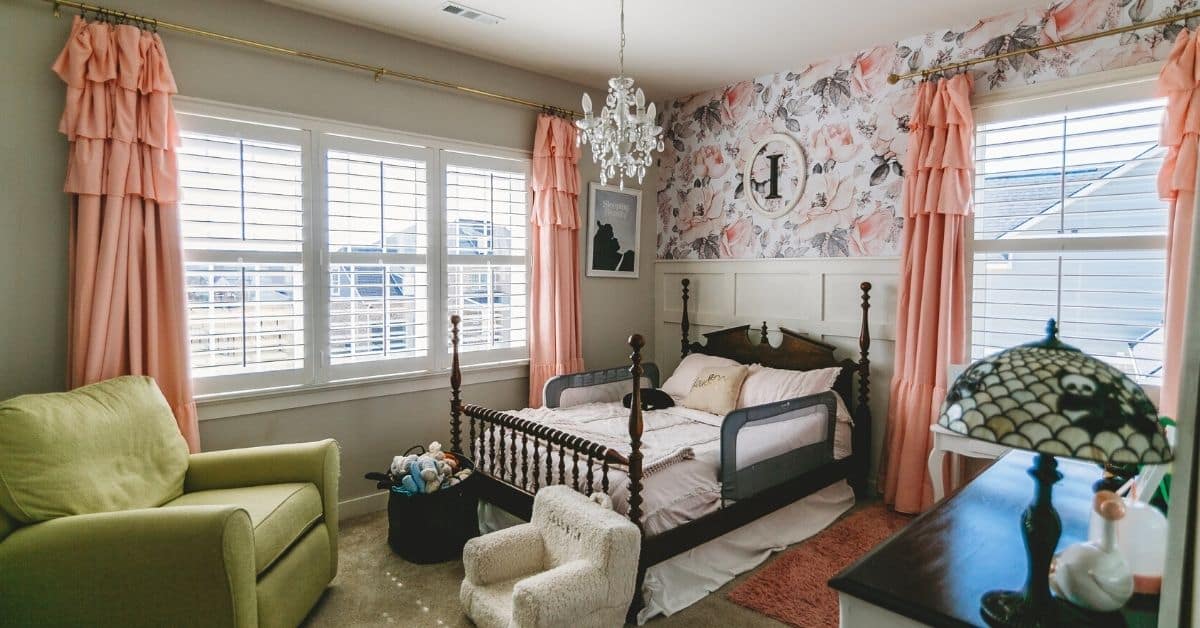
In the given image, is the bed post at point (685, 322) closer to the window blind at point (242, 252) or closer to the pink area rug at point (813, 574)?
the pink area rug at point (813, 574)

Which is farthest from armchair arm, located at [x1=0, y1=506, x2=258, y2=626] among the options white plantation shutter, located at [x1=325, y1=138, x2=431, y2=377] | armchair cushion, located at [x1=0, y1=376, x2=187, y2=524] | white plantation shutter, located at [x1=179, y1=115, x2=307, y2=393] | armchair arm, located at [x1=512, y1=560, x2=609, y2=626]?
white plantation shutter, located at [x1=325, y1=138, x2=431, y2=377]

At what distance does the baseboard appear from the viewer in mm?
3402

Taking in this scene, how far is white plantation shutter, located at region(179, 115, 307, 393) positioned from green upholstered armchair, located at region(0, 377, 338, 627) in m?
0.65

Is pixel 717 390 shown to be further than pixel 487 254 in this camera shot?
No

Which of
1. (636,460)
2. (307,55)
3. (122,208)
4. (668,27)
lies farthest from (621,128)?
(122,208)

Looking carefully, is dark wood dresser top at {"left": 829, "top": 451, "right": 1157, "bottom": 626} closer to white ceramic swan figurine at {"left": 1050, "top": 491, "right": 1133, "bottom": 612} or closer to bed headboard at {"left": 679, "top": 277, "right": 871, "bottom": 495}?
white ceramic swan figurine at {"left": 1050, "top": 491, "right": 1133, "bottom": 612}

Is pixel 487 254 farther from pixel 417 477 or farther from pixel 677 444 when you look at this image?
pixel 677 444

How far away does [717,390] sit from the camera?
3.74m

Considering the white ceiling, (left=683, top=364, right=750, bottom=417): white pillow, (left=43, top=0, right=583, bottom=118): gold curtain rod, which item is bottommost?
(left=683, top=364, right=750, bottom=417): white pillow

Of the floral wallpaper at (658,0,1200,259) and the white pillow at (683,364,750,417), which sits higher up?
the floral wallpaper at (658,0,1200,259)

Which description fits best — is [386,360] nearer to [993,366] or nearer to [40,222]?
[40,222]

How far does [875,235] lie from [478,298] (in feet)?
8.09

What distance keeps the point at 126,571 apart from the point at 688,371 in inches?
119

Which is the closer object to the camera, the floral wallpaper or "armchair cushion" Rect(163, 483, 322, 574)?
"armchair cushion" Rect(163, 483, 322, 574)
